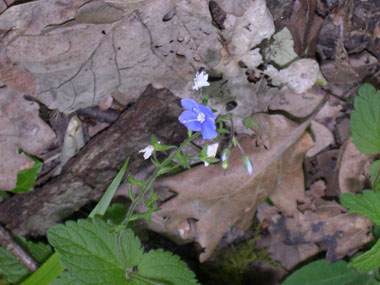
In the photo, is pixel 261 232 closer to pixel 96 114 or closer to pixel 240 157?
pixel 240 157

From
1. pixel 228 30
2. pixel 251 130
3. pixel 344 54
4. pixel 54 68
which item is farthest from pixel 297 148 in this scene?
pixel 54 68

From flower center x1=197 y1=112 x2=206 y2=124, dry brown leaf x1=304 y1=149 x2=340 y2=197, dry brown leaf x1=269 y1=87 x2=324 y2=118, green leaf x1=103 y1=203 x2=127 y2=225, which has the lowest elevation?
dry brown leaf x1=304 y1=149 x2=340 y2=197

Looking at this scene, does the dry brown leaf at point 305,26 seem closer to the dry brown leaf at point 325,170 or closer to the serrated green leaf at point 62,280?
the dry brown leaf at point 325,170

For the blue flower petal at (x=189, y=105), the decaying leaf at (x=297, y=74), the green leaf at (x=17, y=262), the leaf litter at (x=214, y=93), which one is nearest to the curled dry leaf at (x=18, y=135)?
the leaf litter at (x=214, y=93)

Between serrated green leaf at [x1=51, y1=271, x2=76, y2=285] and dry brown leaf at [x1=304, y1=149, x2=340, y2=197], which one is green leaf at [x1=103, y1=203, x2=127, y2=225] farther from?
dry brown leaf at [x1=304, y1=149, x2=340, y2=197]

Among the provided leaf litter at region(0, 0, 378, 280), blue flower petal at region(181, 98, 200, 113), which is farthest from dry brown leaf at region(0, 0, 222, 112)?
blue flower petal at region(181, 98, 200, 113)

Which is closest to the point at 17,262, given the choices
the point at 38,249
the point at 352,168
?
the point at 38,249
